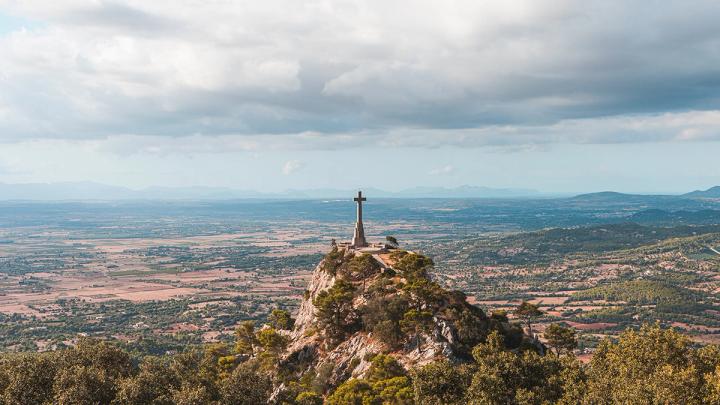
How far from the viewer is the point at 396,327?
211 feet

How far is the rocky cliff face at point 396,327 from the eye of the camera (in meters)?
62.3

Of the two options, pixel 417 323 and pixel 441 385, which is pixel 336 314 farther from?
pixel 441 385

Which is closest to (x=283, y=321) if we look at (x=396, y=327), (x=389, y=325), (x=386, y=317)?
(x=386, y=317)

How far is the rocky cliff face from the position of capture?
6234 centimetres

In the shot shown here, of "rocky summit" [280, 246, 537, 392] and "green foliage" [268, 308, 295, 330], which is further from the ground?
"rocky summit" [280, 246, 537, 392]

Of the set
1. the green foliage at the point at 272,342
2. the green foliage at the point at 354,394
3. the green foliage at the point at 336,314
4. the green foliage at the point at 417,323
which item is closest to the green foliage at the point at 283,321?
the green foliage at the point at 272,342

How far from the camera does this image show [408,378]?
182 ft

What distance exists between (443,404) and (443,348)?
1630cm

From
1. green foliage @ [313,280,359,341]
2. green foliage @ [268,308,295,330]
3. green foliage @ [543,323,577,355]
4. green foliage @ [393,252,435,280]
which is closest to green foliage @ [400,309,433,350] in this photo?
green foliage @ [313,280,359,341]

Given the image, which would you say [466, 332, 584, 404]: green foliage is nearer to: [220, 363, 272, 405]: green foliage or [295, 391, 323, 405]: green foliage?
[295, 391, 323, 405]: green foliage

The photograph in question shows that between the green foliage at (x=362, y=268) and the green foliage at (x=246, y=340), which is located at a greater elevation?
the green foliage at (x=362, y=268)

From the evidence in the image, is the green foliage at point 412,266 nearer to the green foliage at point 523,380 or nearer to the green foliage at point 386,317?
the green foliage at point 386,317

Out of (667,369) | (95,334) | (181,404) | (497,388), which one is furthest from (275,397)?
(95,334)

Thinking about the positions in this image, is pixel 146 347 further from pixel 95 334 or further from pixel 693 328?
pixel 693 328
